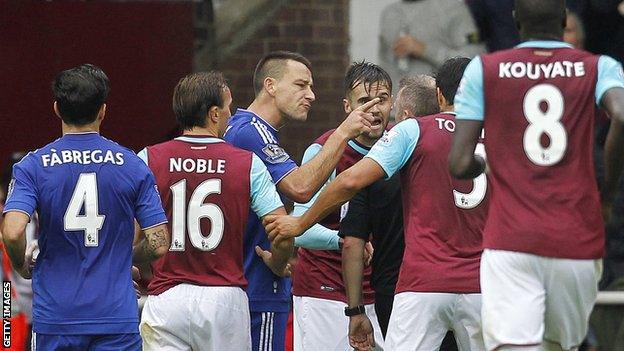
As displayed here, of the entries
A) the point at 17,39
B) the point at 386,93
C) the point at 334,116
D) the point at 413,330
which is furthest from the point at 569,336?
the point at 17,39

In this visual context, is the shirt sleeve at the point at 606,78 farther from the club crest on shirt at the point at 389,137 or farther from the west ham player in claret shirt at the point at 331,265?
the west ham player in claret shirt at the point at 331,265

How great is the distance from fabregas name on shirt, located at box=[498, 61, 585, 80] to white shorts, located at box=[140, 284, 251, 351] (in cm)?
215

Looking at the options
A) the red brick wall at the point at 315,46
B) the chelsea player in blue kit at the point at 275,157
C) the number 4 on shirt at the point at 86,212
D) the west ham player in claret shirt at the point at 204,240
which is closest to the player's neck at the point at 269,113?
the chelsea player in blue kit at the point at 275,157

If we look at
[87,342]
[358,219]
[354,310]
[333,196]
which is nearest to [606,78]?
[333,196]

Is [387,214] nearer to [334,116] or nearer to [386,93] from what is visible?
[386,93]

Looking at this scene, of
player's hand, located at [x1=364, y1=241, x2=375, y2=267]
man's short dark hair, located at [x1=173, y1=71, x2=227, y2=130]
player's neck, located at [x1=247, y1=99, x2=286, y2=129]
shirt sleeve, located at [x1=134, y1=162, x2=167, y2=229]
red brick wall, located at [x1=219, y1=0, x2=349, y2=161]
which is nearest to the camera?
shirt sleeve, located at [x1=134, y1=162, x2=167, y2=229]

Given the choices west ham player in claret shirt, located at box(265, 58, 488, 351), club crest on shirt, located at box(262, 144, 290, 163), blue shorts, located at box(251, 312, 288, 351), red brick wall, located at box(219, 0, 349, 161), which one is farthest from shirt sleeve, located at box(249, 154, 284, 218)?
red brick wall, located at box(219, 0, 349, 161)

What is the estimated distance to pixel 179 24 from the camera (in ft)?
41.2

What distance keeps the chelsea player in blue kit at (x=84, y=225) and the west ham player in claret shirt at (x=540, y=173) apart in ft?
5.57

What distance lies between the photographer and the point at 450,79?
25.9 ft

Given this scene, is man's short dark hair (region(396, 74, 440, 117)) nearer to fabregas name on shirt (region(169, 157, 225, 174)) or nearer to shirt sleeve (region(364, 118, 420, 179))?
shirt sleeve (region(364, 118, 420, 179))

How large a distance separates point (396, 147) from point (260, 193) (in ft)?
2.54

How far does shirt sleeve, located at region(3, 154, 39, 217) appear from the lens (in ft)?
23.6

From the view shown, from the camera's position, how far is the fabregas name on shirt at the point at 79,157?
24.0 ft
